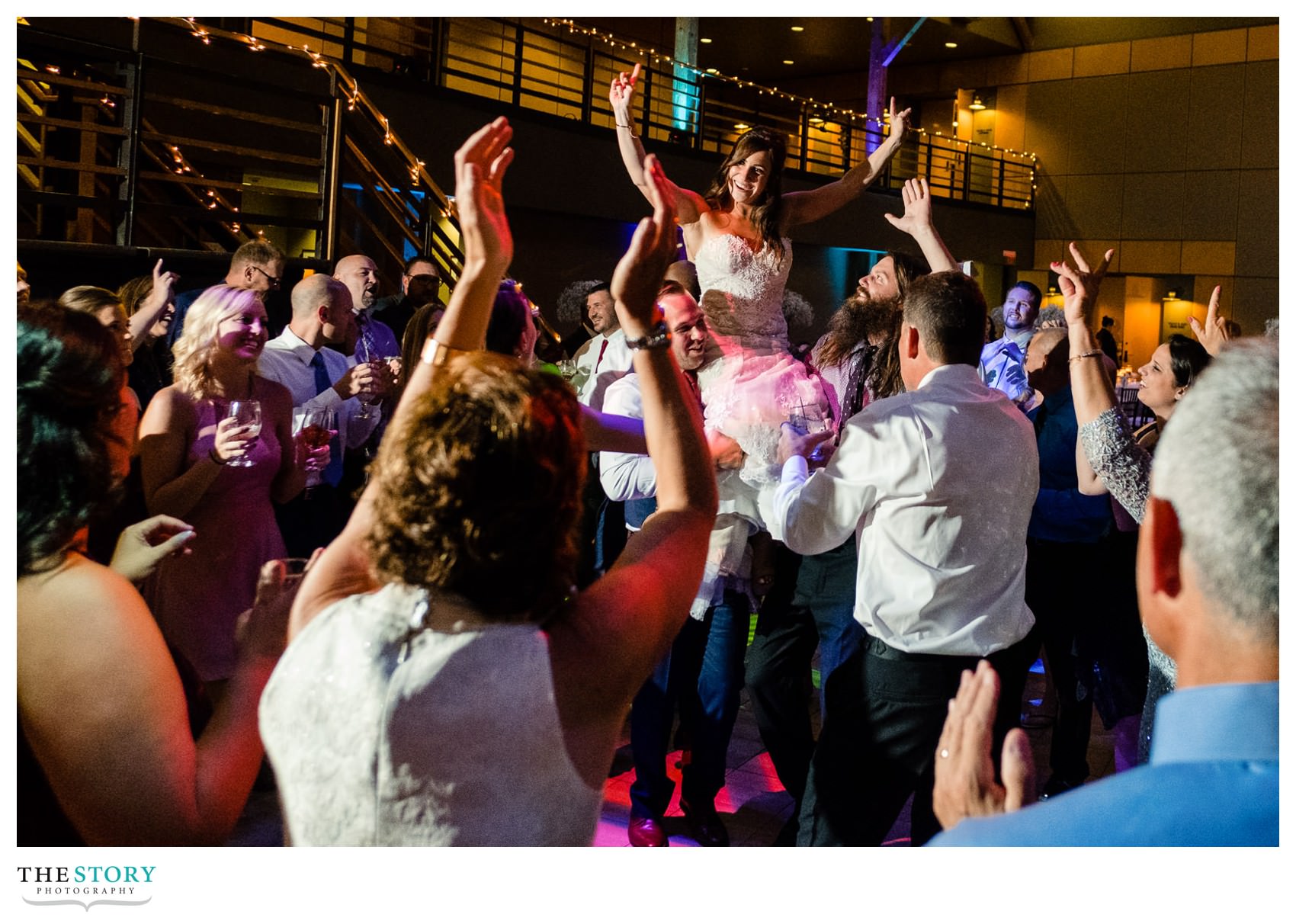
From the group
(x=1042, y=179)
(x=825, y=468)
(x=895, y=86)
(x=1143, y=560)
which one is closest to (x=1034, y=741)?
A: (x=825, y=468)

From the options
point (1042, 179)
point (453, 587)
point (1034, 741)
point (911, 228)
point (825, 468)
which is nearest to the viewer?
point (453, 587)

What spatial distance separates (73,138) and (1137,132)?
536 inches

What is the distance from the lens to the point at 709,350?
352 cm

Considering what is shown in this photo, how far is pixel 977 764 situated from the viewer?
134cm

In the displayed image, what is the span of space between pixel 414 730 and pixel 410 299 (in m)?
4.32

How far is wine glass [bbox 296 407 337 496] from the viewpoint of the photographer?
126 inches

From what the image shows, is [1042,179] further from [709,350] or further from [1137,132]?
[709,350]

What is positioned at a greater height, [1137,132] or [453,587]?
[1137,132]

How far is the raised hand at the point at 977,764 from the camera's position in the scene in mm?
1301

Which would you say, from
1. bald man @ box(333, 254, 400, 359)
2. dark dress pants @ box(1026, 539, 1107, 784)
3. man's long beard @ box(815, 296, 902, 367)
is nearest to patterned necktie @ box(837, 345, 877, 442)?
man's long beard @ box(815, 296, 902, 367)

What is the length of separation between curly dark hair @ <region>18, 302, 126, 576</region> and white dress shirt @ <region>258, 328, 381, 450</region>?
7.14 ft

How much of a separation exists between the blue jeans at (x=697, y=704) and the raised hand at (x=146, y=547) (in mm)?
1608
